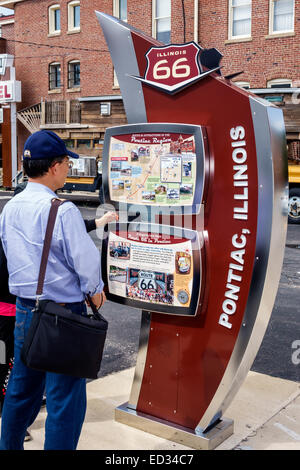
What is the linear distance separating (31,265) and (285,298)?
534cm

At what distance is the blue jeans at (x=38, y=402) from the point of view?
8.25ft

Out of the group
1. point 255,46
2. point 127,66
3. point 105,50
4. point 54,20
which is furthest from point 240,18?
point 127,66

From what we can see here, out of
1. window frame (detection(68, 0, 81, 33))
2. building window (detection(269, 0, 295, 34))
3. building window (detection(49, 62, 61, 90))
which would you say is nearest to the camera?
building window (detection(269, 0, 295, 34))

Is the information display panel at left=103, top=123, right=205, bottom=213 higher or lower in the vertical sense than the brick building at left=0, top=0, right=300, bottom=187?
lower

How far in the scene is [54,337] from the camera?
2445mm

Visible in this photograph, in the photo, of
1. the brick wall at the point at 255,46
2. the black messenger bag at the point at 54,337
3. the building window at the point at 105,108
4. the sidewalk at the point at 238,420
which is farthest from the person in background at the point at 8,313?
the building window at the point at 105,108

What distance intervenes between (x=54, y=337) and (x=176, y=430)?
49.9 inches

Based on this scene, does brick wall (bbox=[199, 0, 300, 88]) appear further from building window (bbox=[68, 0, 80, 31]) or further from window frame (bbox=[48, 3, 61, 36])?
window frame (bbox=[48, 3, 61, 36])

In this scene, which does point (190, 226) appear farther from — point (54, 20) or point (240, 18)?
point (54, 20)

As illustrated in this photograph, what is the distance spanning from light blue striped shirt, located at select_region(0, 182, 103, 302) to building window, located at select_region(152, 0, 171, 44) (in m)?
19.8

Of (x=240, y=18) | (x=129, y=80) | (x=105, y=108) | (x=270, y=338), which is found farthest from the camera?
(x=105, y=108)

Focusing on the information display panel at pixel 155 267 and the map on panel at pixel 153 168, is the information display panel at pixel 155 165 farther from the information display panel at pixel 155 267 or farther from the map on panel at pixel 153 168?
the information display panel at pixel 155 267

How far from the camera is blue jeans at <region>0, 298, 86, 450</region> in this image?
8.25 feet

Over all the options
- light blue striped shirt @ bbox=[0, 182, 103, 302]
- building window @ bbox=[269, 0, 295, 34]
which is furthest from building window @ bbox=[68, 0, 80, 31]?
light blue striped shirt @ bbox=[0, 182, 103, 302]
